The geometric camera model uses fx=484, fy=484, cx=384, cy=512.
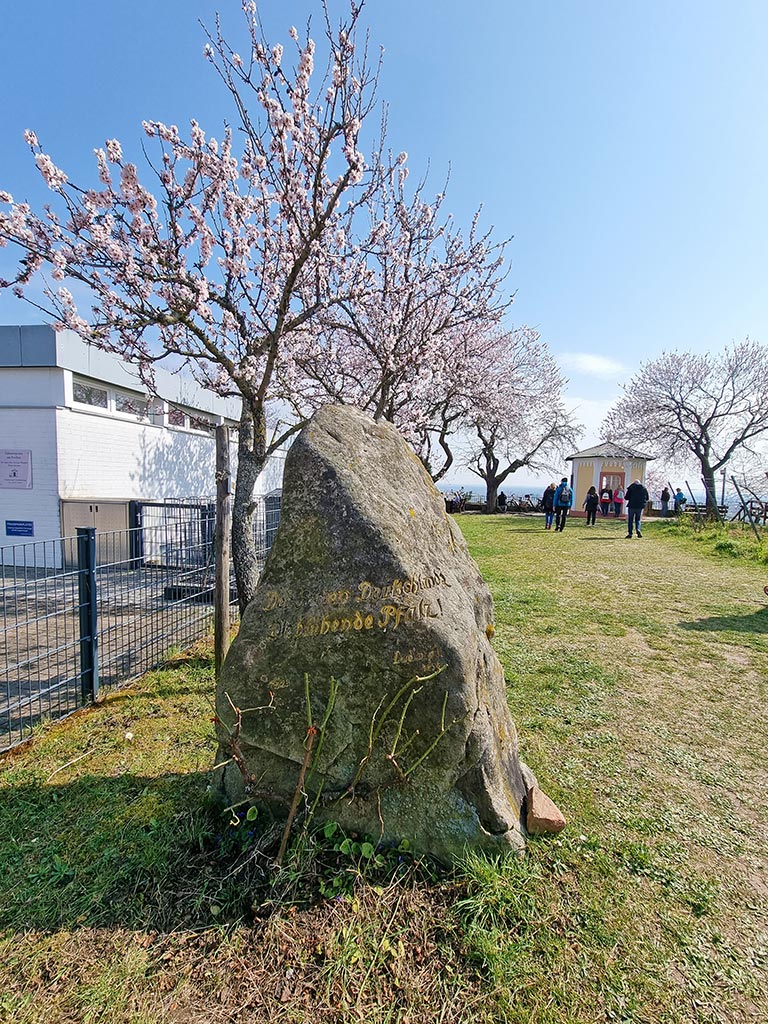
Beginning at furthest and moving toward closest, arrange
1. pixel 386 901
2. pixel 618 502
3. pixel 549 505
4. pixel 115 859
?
pixel 618 502
pixel 549 505
pixel 115 859
pixel 386 901

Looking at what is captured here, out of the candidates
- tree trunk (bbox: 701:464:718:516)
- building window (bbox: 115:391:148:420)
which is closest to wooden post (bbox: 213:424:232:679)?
building window (bbox: 115:391:148:420)

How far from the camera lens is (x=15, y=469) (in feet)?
34.2

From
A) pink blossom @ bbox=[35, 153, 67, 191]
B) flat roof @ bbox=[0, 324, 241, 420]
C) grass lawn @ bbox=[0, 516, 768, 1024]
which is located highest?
flat roof @ bbox=[0, 324, 241, 420]

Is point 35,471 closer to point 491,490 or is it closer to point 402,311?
point 402,311

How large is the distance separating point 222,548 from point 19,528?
30.1 ft

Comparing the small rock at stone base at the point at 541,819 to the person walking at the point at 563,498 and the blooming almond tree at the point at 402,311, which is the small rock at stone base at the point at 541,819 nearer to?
the blooming almond tree at the point at 402,311

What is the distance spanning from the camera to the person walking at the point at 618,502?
25903mm

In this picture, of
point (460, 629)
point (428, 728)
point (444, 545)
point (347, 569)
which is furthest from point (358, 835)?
point (444, 545)

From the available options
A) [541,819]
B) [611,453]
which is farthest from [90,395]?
[611,453]

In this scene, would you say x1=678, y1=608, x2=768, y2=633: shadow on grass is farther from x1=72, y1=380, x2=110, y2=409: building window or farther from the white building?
x1=72, y1=380, x2=110, y2=409: building window

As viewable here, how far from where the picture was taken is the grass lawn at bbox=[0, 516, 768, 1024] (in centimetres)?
176

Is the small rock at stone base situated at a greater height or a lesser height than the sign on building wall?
lesser

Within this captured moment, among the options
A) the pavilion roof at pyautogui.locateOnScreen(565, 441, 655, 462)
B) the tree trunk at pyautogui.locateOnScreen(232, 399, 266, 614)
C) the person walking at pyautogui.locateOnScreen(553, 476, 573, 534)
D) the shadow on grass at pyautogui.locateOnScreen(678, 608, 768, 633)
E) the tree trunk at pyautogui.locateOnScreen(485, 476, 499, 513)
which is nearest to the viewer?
the tree trunk at pyautogui.locateOnScreen(232, 399, 266, 614)

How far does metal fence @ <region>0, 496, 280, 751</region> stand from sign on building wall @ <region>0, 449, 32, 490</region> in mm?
3116
